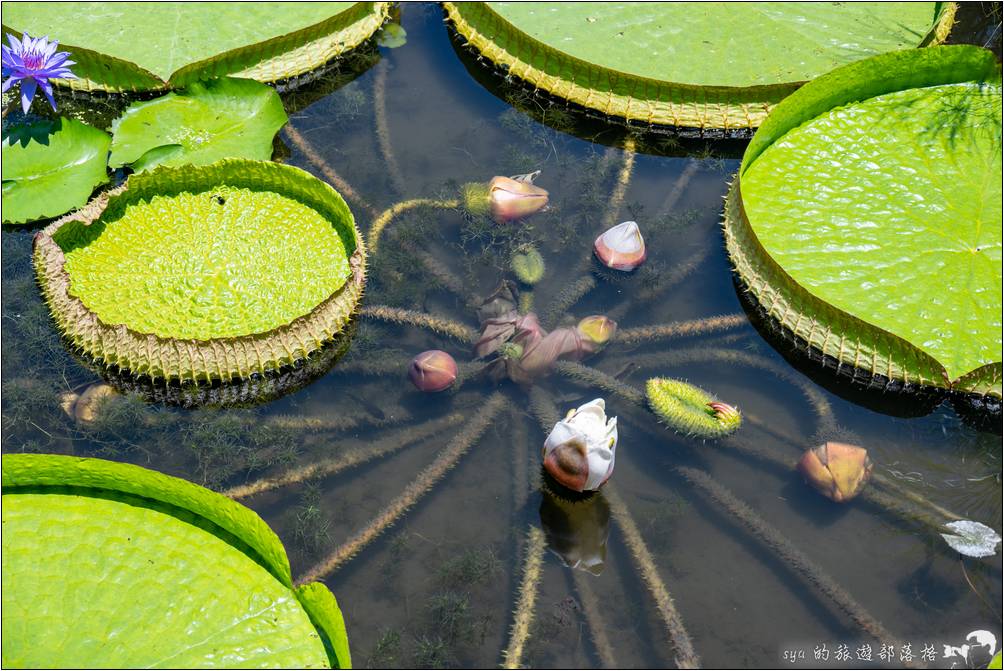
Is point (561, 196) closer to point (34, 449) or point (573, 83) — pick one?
point (573, 83)

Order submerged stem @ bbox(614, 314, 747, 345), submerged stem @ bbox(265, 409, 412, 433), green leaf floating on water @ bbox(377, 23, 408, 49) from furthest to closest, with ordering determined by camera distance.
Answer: green leaf floating on water @ bbox(377, 23, 408, 49) → submerged stem @ bbox(614, 314, 747, 345) → submerged stem @ bbox(265, 409, 412, 433)

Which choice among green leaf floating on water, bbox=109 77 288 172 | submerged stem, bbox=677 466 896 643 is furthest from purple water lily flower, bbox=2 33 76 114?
submerged stem, bbox=677 466 896 643

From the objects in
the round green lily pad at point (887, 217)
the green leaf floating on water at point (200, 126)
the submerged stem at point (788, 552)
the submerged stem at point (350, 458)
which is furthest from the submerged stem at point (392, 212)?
the submerged stem at point (788, 552)

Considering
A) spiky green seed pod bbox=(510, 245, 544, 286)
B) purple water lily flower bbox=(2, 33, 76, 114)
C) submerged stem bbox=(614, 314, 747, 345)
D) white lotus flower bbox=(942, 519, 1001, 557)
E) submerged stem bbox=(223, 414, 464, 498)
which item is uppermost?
purple water lily flower bbox=(2, 33, 76, 114)

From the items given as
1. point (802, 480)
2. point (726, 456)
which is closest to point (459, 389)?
point (726, 456)

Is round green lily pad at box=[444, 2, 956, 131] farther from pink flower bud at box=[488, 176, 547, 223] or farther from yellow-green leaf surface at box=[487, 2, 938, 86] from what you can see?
pink flower bud at box=[488, 176, 547, 223]
